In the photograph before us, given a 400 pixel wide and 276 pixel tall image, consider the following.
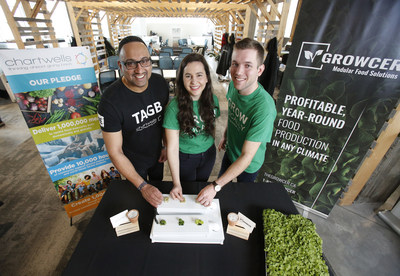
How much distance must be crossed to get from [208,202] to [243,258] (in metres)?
0.35

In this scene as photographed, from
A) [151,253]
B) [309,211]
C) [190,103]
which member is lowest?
[309,211]

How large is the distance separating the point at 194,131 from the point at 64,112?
124cm

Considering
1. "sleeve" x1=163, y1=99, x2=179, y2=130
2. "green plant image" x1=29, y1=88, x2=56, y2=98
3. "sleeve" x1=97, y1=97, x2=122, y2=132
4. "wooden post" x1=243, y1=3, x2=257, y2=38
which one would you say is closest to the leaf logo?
"sleeve" x1=163, y1=99, x2=179, y2=130

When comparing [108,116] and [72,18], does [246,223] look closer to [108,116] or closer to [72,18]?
[108,116]

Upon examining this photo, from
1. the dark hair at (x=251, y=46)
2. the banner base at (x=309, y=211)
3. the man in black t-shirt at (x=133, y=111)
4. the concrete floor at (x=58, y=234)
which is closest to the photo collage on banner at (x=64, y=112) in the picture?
the concrete floor at (x=58, y=234)

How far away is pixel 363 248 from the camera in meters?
2.03

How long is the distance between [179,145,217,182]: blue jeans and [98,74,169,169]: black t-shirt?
0.30 metres

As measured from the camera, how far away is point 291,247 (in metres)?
0.97

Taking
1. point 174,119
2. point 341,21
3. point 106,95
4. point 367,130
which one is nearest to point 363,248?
point 367,130

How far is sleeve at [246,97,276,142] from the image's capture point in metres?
1.28

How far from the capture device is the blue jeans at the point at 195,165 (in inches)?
65.1

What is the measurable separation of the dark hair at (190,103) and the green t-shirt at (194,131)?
0.03m

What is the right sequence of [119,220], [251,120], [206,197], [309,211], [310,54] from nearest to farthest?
1. [119,220]
2. [206,197]
3. [251,120]
4. [310,54]
5. [309,211]

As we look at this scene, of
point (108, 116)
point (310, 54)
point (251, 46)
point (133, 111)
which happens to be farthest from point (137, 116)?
point (310, 54)
